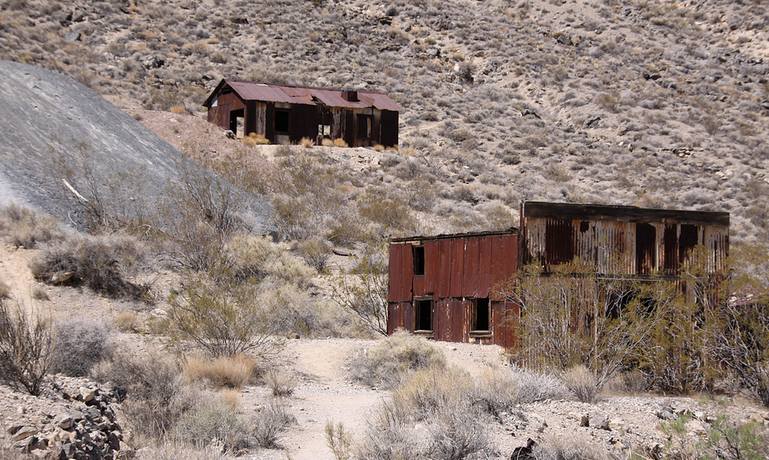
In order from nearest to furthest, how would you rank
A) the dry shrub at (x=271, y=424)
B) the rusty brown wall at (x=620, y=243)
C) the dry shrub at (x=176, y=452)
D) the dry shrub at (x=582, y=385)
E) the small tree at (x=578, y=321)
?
the dry shrub at (x=176, y=452) < the dry shrub at (x=271, y=424) < the dry shrub at (x=582, y=385) < the small tree at (x=578, y=321) < the rusty brown wall at (x=620, y=243)

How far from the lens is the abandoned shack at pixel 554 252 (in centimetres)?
1989

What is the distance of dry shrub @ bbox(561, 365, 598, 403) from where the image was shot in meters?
14.0

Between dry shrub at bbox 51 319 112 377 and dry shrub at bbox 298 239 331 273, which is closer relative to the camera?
dry shrub at bbox 51 319 112 377

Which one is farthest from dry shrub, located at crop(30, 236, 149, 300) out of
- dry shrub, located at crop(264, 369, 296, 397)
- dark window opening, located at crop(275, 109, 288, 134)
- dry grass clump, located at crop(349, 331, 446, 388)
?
dark window opening, located at crop(275, 109, 288, 134)

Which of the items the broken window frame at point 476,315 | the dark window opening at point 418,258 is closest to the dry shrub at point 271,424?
the broken window frame at point 476,315

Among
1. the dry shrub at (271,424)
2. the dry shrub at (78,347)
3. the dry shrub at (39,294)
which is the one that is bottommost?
the dry shrub at (271,424)

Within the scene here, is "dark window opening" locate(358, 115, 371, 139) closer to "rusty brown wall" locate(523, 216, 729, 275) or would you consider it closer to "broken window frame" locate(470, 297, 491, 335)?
"broken window frame" locate(470, 297, 491, 335)

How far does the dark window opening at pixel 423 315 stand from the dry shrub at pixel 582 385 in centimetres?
910

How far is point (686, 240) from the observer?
20766 mm

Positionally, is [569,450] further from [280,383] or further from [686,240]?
[686,240]

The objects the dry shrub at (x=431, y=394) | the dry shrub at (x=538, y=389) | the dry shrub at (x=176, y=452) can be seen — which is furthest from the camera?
the dry shrub at (x=538, y=389)

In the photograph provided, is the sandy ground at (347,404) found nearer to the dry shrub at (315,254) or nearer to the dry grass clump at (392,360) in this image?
the dry grass clump at (392,360)

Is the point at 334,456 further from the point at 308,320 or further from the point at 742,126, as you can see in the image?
the point at 742,126

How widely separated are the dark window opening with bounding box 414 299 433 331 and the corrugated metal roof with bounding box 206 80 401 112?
77.6 feet
